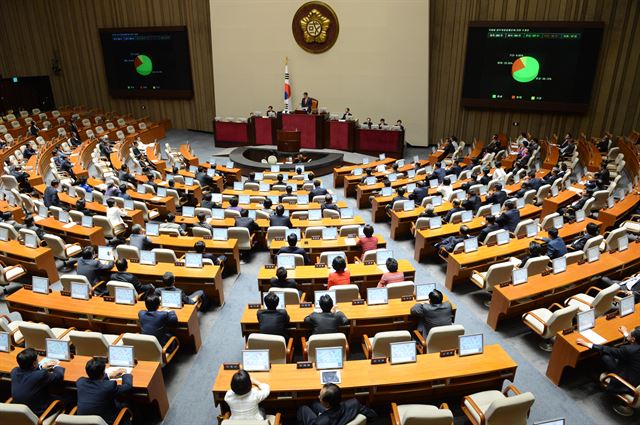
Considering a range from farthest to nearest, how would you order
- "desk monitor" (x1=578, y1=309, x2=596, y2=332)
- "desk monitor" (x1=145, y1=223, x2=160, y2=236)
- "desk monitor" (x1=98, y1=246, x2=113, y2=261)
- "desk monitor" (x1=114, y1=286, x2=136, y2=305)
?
1. "desk monitor" (x1=145, y1=223, x2=160, y2=236)
2. "desk monitor" (x1=98, y1=246, x2=113, y2=261)
3. "desk monitor" (x1=114, y1=286, x2=136, y2=305)
4. "desk monitor" (x1=578, y1=309, x2=596, y2=332)

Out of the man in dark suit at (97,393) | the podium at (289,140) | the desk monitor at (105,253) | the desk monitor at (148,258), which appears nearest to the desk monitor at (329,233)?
the desk monitor at (148,258)

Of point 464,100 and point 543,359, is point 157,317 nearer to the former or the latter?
point 543,359

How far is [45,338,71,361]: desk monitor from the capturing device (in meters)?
4.90

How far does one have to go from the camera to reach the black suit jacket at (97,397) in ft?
13.7

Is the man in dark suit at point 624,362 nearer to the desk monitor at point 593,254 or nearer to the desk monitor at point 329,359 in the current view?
the desk monitor at point 593,254

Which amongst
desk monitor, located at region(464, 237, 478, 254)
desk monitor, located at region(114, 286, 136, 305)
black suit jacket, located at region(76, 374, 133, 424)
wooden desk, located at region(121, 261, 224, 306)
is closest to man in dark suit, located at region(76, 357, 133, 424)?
black suit jacket, located at region(76, 374, 133, 424)

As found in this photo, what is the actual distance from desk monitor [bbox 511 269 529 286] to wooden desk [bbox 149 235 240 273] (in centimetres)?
454

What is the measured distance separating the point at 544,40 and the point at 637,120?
14.2 ft

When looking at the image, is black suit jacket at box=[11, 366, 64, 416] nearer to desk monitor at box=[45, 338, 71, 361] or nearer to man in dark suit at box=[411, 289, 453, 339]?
desk monitor at box=[45, 338, 71, 361]

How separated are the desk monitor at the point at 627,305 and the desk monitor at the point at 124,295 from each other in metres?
6.21

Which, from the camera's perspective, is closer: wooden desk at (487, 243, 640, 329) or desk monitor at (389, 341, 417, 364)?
desk monitor at (389, 341, 417, 364)

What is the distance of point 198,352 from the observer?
240 inches

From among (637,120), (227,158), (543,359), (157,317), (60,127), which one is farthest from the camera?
(60,127)

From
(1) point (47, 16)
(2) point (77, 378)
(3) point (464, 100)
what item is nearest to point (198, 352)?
(2) point (77, 378)
